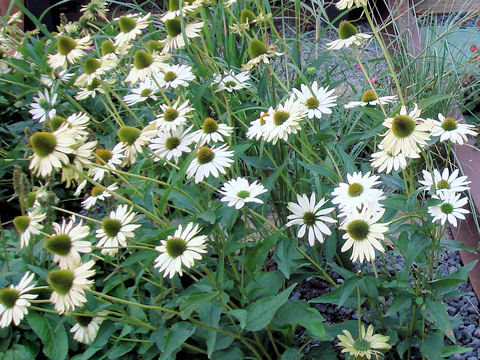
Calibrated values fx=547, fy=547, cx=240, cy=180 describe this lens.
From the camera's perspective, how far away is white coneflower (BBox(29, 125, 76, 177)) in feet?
3.23

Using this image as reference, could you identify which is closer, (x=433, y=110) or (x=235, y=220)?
(x=235, y=220)

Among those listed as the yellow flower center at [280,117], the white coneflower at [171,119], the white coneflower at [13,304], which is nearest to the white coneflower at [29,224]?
the white coneflower at [13,304]

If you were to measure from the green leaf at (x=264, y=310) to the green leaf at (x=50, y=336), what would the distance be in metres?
0.51

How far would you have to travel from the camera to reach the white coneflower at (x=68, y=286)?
3.26ft

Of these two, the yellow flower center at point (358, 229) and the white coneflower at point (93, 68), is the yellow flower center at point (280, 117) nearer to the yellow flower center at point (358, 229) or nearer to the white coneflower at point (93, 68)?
the yellow flower center at point (358, 229)

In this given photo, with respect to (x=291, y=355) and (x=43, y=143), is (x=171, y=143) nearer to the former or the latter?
(x=43, y=143)

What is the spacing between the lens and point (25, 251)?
5.16 ft

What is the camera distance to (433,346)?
3.90 ft

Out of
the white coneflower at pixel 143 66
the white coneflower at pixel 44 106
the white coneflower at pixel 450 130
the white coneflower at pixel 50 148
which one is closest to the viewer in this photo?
the white coneflower at pixel 50 148

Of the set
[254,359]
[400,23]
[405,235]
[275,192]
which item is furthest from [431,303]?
[400,23]

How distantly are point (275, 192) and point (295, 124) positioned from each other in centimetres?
52

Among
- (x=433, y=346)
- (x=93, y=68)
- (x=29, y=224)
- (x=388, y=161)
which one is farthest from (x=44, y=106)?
(x=433, y=346)

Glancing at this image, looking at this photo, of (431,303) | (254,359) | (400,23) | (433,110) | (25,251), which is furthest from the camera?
(400,23)

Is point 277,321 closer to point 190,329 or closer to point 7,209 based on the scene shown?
point 190,329
